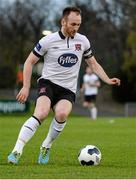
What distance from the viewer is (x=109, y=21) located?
223 feet

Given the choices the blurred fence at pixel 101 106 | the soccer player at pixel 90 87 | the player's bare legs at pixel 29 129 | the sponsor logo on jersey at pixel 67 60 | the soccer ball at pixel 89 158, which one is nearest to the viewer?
the player's bare legs at pixel 29 129

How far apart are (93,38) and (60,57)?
56.0 meters

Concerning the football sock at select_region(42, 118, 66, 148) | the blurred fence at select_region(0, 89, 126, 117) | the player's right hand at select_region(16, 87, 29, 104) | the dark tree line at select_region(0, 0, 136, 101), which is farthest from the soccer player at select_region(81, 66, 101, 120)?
the dark tree line at select_region(0, 0, 136, 101)

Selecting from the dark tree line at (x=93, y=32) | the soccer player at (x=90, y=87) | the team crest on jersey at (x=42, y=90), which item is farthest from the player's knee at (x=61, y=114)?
the dark tree line at (x=93, y=32)

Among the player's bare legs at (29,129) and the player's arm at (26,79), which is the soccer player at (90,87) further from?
the player's bare legs at (29,129)

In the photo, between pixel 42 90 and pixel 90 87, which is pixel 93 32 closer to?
pixel 90 87

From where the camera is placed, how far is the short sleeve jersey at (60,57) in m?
10.1

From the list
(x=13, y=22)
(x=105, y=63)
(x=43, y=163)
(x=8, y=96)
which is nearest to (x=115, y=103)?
(x=105, y=63)

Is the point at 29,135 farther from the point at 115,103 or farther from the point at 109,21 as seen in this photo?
the point at 109,21

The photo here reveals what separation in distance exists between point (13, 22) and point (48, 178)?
64811mm

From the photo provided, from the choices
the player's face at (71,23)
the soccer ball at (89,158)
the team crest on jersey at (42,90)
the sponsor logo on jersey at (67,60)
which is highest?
the player's face at (71,23)

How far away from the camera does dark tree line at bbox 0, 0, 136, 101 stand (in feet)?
201

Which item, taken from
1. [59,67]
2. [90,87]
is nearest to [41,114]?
[59,67]

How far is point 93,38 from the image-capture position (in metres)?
65.9
